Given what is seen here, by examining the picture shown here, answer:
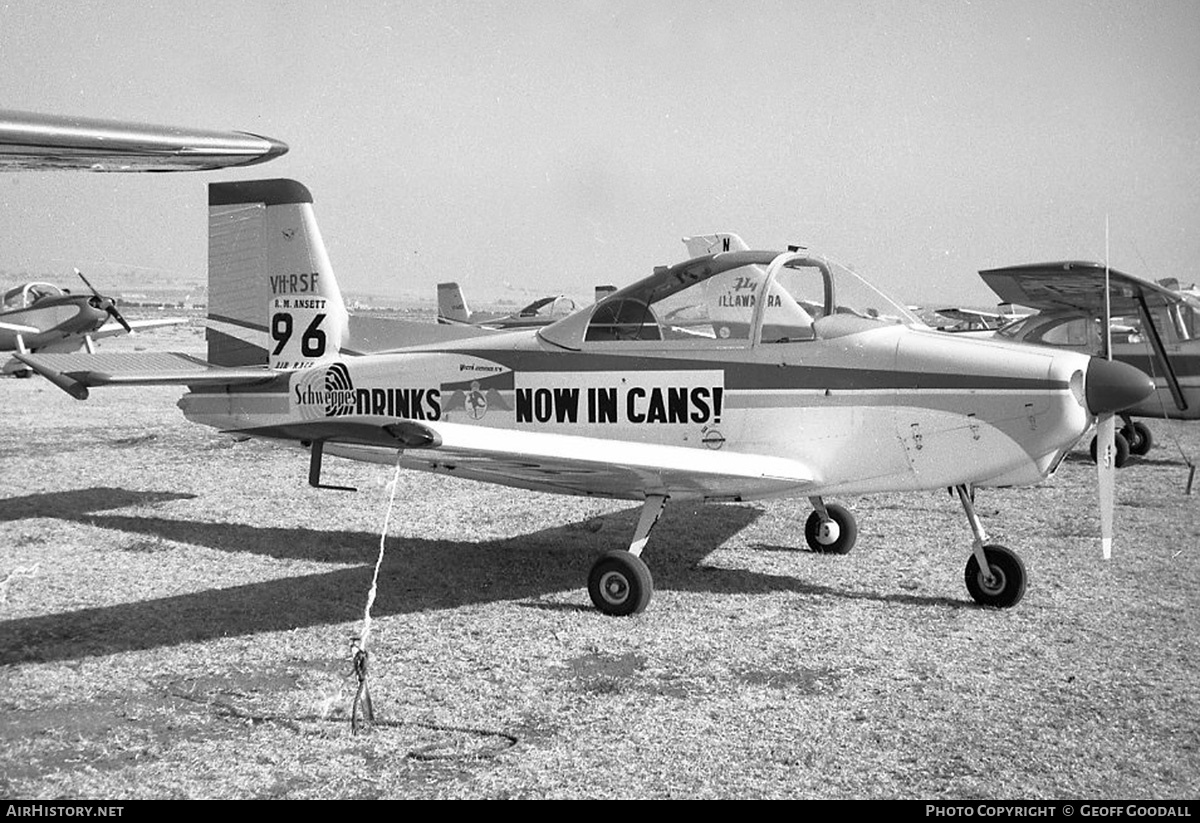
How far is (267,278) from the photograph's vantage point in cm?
812

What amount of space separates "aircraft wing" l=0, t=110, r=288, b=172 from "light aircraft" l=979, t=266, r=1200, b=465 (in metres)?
8.24

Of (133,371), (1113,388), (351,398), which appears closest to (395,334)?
(351,398)

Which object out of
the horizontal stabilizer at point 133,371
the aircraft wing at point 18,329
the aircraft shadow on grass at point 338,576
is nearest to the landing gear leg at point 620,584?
the aircraft shadow on grass at point 338,576

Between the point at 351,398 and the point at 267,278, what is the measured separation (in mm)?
1865

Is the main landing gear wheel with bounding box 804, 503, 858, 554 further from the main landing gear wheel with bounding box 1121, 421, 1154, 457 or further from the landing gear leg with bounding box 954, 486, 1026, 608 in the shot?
the main landing gear wheel with bounding box 1121, 421, 1154, 457

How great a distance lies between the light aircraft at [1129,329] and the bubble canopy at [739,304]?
5128 mm

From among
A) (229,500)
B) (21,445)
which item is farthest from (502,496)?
(21,445)

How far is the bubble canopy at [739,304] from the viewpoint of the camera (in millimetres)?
5746

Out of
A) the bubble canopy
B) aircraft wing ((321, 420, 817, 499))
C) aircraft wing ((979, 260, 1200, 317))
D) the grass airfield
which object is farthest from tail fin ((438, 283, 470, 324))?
aircraft wing ((321, 420, 817, 499))

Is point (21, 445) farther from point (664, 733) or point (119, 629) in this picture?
point (664, 733)

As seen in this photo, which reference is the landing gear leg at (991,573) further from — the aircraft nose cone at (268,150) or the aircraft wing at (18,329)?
the aircraft wing at (18,329)

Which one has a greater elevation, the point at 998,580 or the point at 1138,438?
the point at 1138,438

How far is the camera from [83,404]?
16062 mm

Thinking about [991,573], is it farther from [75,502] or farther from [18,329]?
[18,329]
